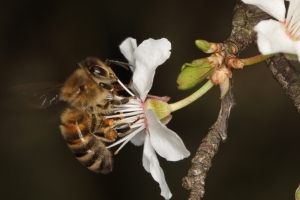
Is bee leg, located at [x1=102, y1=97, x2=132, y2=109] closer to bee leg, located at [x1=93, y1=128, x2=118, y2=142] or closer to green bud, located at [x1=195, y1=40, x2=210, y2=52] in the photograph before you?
bee leg, located at [x1=93, y1=128, x2=118, y2=142]

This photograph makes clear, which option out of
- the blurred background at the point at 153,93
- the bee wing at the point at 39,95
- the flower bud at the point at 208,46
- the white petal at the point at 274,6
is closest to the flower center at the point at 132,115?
the bee wing at the point at 39,95

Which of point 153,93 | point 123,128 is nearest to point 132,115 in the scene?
point 123,128

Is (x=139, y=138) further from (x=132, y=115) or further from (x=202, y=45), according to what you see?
(x=202, y=45)

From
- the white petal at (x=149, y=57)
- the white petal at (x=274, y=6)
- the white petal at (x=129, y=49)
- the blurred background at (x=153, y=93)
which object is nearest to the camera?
the white petal at (x=274, y=6)

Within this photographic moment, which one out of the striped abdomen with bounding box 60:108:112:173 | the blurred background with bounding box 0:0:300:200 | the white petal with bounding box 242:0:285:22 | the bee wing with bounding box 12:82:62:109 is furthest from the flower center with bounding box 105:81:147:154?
the blurred background with bounding box 0:0:300:200

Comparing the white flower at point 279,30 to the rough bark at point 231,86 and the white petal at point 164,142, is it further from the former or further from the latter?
the white petal at point 164,142

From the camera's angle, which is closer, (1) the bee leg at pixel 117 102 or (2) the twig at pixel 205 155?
(2) the twig at pixel 205 155

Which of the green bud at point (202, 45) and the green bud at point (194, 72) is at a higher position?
the green bud at point (202, 45)
